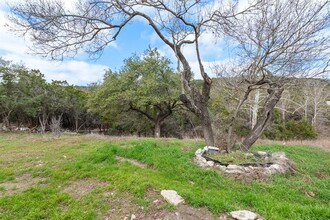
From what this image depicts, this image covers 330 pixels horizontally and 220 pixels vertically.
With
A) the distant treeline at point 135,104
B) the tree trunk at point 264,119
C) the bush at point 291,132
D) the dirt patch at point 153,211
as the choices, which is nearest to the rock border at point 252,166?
the tree trunk at point 264,119

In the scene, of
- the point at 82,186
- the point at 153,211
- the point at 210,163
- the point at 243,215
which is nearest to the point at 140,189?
Answer: the point at 153,211

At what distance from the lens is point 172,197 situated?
2.85m

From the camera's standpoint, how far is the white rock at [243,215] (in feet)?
7.77

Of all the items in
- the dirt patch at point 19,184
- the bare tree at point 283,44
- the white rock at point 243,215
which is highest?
the bare tree at point 283,44

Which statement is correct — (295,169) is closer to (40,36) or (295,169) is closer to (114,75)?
(40,36)

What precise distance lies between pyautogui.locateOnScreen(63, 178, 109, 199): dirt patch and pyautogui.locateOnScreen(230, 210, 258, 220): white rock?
227 cm

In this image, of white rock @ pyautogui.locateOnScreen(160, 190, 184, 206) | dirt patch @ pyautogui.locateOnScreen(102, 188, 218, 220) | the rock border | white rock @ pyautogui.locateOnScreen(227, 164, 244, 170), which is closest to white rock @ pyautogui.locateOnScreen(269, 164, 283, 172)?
the rock border

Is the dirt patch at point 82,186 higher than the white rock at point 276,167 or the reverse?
the reverse

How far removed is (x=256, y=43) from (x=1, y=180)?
663 centimetres

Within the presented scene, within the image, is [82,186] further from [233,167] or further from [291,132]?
[291,132]

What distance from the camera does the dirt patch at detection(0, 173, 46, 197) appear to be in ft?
11.6

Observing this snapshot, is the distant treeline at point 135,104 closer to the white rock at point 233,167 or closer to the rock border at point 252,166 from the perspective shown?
the rock border at point 252,166

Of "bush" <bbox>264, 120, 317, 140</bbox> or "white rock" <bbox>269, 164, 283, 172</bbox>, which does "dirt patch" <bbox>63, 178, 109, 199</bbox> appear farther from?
"bush" <bbox>264, 120, 317, 140</bbox>

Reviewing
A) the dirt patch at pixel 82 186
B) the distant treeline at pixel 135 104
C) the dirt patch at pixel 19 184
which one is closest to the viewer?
the dirt patch at pixel 82 186
